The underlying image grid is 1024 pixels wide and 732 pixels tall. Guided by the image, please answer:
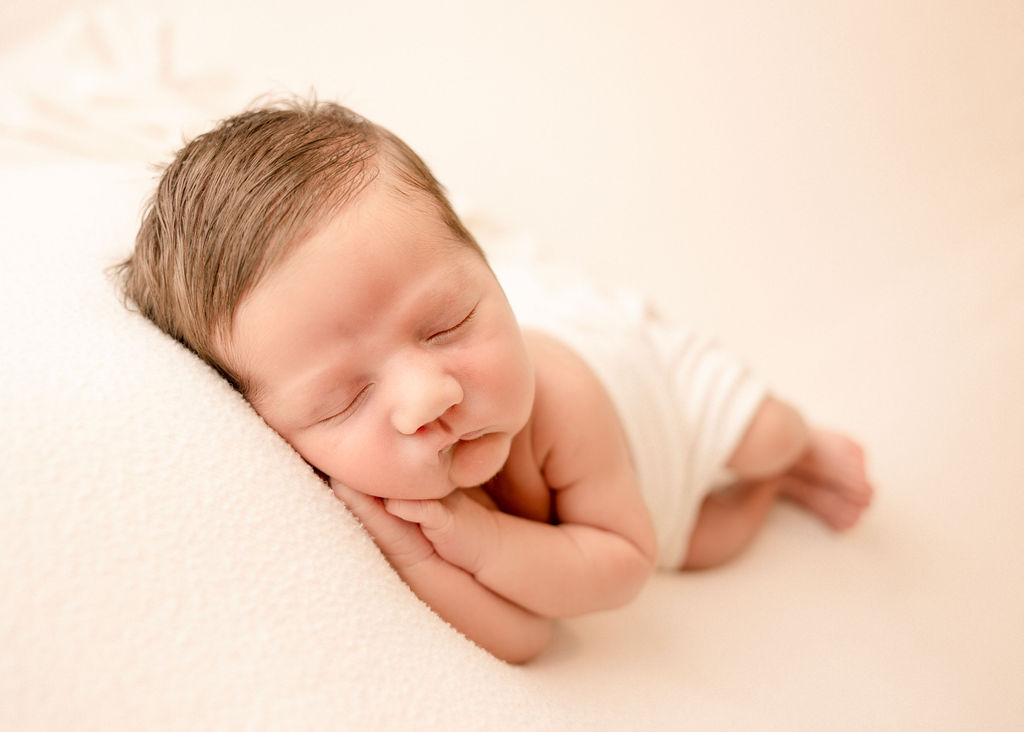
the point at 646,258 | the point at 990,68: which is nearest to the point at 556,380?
the point at 646,258

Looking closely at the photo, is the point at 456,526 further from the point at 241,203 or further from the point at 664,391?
the point at 664,391

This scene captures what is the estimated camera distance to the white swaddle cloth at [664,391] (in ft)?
3.92

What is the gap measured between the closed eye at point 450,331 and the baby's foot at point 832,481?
0.73 m

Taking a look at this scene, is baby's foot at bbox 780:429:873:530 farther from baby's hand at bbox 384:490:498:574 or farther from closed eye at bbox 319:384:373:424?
closed eye at bbox 319:384:373:424

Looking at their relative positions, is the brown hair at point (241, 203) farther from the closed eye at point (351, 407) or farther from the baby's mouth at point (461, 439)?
the baby's mouth at point (461, 439)

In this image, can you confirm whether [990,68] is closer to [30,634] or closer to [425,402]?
[425,402]

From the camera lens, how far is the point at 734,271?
1706 millimetres

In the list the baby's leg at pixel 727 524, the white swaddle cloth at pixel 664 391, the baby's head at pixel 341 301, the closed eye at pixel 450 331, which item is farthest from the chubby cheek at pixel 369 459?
the baby's leg at pixel 727 524

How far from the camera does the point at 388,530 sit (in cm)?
86

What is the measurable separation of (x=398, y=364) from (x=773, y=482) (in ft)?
2.73

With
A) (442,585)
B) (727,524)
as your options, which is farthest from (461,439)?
(727,524)

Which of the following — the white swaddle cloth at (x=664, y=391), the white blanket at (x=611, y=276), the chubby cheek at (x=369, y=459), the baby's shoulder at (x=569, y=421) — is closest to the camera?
the white blanket at (x=611, y=276)

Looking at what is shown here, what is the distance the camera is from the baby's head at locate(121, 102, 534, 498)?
758 millimetres

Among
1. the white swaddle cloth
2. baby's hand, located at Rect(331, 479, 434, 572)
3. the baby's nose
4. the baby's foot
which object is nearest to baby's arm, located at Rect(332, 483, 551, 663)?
baby's hand, located at Rect(331, 479, 434, 572)
